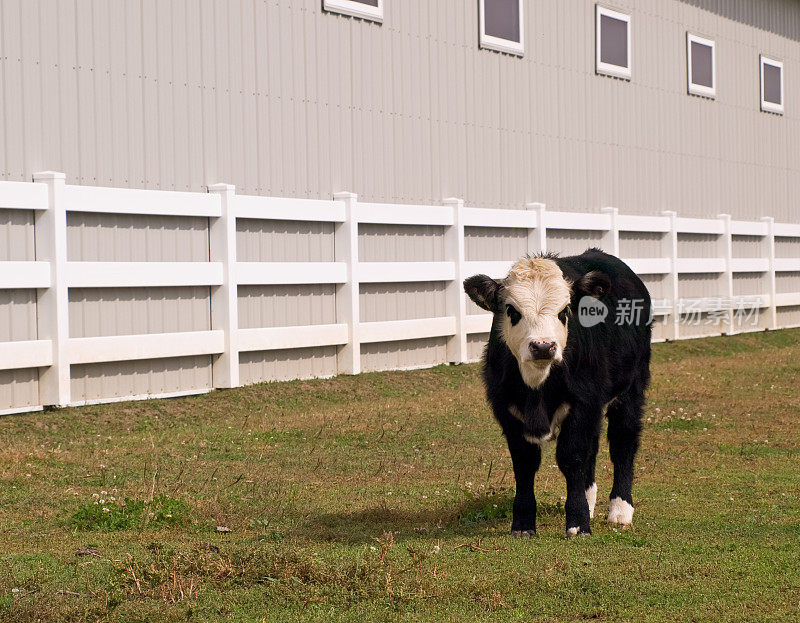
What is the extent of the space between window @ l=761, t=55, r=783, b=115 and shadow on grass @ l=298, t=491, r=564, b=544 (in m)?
23.4

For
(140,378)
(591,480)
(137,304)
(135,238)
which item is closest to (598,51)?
(135,238)

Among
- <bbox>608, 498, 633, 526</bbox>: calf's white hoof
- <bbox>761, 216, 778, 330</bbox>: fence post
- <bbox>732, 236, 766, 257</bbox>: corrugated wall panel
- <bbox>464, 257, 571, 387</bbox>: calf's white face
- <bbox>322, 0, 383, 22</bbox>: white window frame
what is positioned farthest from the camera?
<bbox>761, 216, 778, 330</bbox>: fence post

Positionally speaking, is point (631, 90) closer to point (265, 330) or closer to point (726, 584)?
point (265, 330)

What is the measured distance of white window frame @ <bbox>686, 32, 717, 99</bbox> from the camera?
2566 cm

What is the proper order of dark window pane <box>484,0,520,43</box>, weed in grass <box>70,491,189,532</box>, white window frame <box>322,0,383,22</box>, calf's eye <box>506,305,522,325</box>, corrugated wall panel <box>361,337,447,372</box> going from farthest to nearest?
dark window pane <box>484,0,520,43</box>, corrugated wall panel <box>361,337,447,372</box>, white window frame <box>322,0,383,22</box>, weed in grass <box>70,491,189,532</box>, calf's eye <box>506,305,522,325</box>

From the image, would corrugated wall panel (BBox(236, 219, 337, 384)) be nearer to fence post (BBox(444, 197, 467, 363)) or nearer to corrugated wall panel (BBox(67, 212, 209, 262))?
corrugated wall panel (BBox(67, 212, 209, 262))

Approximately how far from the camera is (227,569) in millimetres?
6141

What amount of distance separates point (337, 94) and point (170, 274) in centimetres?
437

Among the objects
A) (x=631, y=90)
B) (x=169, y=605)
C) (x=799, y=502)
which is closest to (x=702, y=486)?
(x=799, y=502)

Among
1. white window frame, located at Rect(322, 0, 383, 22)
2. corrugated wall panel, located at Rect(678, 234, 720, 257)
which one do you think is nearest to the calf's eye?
white window frame, located at Rect(322, 0, 383, 22)

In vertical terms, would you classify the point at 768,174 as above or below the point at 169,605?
above

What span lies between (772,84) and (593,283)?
24345mm

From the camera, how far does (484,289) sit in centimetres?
762

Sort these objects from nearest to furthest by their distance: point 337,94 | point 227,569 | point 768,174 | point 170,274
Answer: point 227,569 → point 170,274 → point 337,94 → point 768,174
